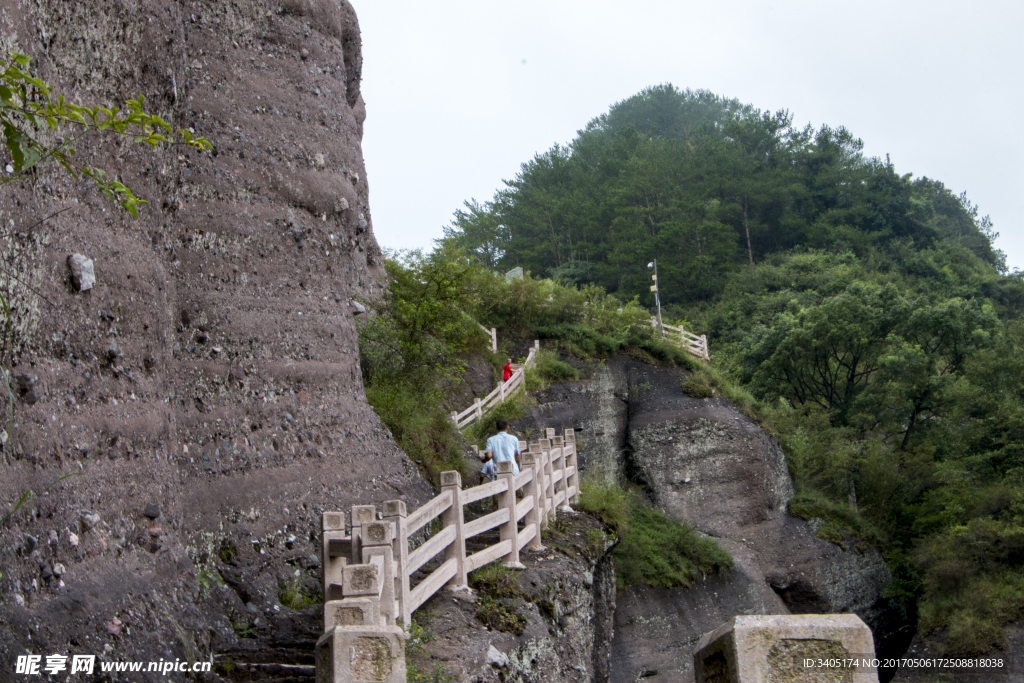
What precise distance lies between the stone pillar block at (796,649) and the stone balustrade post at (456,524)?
5209 mm

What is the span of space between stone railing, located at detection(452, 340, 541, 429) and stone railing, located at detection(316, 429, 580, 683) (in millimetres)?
8253

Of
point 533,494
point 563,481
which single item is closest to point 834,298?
point 563,481

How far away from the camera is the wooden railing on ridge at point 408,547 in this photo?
19.4 feet

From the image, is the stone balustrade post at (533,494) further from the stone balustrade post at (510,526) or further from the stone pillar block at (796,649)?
the stone pillar block at (796,649)

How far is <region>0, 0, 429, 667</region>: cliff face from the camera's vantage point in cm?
636

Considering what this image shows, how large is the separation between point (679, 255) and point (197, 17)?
48.3m

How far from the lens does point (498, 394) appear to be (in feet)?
82.2

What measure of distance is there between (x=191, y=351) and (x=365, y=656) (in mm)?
6342

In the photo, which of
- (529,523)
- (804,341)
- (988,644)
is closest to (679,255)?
(804,341)

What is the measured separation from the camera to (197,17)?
10914mm

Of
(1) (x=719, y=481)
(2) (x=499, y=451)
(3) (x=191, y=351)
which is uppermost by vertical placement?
(1) (x=719, y=481)

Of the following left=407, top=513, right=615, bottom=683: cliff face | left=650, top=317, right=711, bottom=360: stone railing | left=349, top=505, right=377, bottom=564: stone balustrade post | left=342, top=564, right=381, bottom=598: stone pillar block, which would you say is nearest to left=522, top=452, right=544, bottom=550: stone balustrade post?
left=407, top=513, right=615, bottom=683: cliff face

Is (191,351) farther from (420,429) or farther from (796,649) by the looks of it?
(796,649)

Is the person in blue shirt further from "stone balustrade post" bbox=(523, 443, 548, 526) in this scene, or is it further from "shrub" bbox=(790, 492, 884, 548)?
"shrub" bbox=(790, 492, 884, 548)
